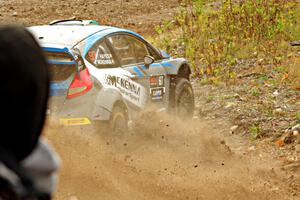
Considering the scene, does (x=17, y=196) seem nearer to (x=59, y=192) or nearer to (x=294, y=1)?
(x=59, y=192)

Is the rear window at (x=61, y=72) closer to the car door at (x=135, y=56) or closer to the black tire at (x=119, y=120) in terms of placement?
the black tire at (x=119, y=120)

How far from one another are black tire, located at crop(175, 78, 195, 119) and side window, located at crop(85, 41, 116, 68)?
1.98 metres

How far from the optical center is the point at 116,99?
816 cm

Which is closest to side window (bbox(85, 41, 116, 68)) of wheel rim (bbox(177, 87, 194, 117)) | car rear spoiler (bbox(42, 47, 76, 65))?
car rear spoiler (bbox(42, 47, 76, 65))

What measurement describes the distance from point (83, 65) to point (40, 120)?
6028 millimetres

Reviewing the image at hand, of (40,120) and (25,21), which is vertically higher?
(40,120)

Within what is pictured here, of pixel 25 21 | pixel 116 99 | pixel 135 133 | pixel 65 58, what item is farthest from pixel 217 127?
pixel 25 21

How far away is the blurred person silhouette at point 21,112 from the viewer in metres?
1.69

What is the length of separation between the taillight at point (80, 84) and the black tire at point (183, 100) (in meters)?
2.51

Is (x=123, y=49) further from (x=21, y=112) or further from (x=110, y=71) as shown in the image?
(x=21, y=112)

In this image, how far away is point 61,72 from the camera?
768 centimetres

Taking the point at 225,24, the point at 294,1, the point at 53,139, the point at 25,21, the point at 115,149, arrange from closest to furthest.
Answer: the point at 53,139
the point at 115,149
the point at 225,24
the point at 294,1
the point at 25,21

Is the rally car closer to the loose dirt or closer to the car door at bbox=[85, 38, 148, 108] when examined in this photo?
the car door at bbox=[85, 38, 148, 108]

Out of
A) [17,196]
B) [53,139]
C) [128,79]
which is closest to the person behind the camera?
[17,196]
